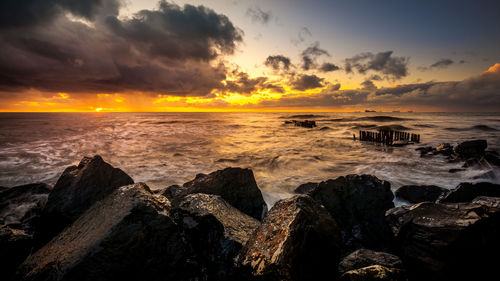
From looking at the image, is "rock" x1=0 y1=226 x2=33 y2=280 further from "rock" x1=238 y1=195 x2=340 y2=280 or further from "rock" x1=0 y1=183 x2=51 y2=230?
"rock" x1=238 y1=195 x2=340 y2=280

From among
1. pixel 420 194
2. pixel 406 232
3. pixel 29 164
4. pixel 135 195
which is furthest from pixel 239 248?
pixel 29 164

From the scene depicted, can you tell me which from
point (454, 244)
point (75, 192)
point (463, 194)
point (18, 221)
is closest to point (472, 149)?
point (463, 194)

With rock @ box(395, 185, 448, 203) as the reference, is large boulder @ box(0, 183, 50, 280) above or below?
above

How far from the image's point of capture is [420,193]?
6055mm

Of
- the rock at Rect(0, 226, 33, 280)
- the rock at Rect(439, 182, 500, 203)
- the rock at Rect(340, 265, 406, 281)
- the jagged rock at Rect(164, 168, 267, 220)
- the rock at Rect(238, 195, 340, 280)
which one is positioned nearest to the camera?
the rock at Rect(238, 195, 340, 280)

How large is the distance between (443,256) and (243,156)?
14.4 metres

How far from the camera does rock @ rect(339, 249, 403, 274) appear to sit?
280 cm

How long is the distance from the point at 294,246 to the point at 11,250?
433 centimetres

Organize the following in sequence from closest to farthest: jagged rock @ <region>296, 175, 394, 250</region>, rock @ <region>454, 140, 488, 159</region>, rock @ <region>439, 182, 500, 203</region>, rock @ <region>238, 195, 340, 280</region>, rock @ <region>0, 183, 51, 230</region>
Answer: rock @ <region>238, 195, 340, 280</region> → jagged rock @ <region>296, 175, 394, 250</region> → rock @ <region>0, 183, 51, 230</region> → rock @ <region>439, 182, 500, 203</region> → rock @ <region>454, 140, 488, 159</region>

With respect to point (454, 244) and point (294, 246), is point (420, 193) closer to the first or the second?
point (454, 244)

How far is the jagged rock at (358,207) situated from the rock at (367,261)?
0.84 m

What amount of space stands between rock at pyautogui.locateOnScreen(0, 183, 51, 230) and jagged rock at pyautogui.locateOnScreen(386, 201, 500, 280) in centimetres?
677

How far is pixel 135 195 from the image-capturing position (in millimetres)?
2883

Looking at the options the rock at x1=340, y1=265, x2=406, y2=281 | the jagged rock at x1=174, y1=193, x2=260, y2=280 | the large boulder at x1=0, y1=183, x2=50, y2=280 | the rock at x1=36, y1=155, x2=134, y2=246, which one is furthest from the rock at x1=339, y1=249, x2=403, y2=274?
the rock at x1=36, y1=155, x2=134, y2=246
